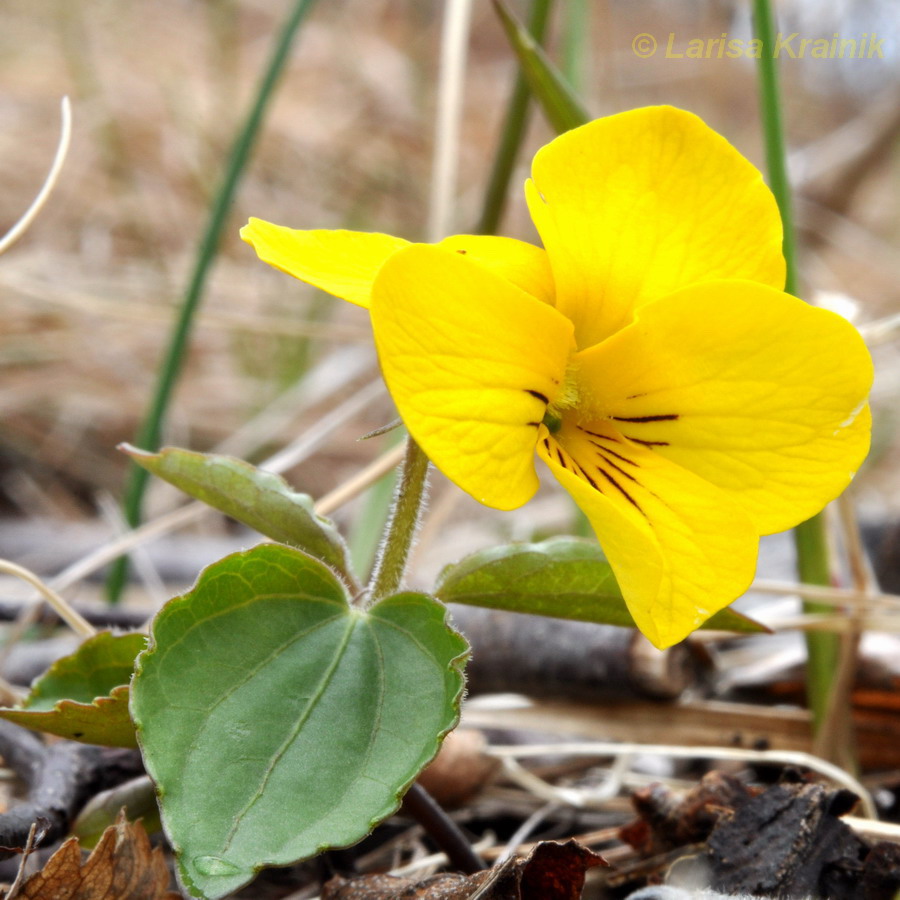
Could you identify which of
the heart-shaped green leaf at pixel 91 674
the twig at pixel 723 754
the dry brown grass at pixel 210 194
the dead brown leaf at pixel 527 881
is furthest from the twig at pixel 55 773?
the dry brown grass at pixel 210 194

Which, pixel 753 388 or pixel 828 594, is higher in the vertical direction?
pixel 753 388

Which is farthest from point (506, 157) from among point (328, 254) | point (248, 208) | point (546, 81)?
point (248, 208)

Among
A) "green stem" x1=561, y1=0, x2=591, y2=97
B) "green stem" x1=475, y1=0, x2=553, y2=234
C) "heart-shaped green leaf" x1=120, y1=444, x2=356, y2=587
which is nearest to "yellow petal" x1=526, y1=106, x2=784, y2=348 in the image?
"heart-shaped green leaf" x1=120, y1=444, x2=356, y2=587

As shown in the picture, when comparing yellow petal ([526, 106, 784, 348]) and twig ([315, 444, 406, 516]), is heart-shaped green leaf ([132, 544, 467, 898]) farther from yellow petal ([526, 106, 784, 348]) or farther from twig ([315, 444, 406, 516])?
twig ([315, 444, 406, 516])

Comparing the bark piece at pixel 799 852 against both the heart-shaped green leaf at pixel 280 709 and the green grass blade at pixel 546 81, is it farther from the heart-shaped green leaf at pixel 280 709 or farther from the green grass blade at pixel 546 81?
the green grass blade at pixel 546 81

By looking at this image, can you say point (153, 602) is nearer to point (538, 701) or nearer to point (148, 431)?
point (148, 431)

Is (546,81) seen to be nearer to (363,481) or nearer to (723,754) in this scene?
(363,481)

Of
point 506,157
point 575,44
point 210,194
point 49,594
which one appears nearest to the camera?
point 49,594
